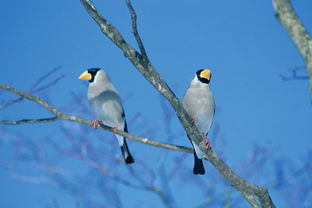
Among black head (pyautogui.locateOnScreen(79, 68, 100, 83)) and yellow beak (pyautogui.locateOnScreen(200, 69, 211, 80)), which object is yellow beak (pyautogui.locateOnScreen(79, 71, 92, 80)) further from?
yellow beak (pyautogui.locateOnScreen(200, 69, 211, 80))

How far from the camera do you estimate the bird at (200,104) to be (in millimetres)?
3160

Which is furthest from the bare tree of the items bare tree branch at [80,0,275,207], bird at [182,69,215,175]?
bird at [182,69,215,175]

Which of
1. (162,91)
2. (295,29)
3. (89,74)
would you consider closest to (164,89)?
(162,91)

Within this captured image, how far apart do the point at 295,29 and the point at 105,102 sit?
203 centimetres

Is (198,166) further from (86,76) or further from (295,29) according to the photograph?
(295,29)

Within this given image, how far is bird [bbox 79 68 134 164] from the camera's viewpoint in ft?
10.9

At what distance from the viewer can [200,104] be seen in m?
3.16

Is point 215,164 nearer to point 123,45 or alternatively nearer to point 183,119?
point 183,119

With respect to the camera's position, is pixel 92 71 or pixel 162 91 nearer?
pixel 162 91

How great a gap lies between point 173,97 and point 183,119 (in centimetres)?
16

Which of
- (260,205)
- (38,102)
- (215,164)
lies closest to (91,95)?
(38,102)

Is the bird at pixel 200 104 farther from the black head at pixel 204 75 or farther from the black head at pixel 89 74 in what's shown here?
the black head at pixel 89 74

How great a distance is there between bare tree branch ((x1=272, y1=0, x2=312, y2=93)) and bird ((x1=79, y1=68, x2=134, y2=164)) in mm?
1958

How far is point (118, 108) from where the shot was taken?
3.35m
